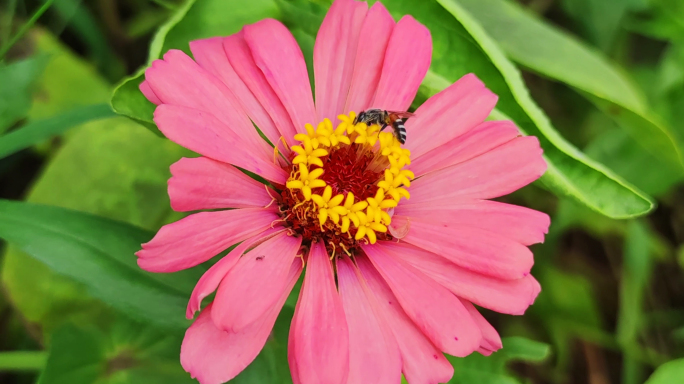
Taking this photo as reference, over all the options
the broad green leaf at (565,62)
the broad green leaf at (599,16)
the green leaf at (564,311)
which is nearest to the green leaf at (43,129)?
the broad green leaf at (565,62)

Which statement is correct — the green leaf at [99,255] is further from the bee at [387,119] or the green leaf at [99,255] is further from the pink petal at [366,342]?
the bee at [387,119]

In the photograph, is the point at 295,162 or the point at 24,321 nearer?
the point at 295,162

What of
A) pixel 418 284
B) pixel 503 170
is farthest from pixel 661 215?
pixel 418 284

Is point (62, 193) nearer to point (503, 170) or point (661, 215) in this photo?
point (503, 170)

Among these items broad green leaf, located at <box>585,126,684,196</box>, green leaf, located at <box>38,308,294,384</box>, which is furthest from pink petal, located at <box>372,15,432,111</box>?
broad green leaf, located at <box>585,126,684,196</box>

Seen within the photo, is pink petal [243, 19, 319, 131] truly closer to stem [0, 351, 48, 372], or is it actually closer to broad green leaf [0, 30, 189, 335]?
broad green leaf [0, 30, 189, 335]

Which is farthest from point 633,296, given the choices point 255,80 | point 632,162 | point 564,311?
point 255,80
